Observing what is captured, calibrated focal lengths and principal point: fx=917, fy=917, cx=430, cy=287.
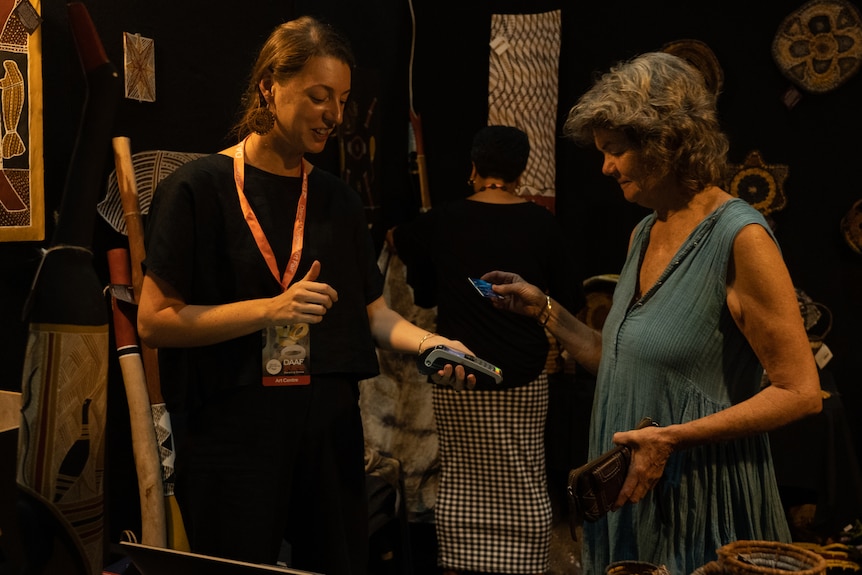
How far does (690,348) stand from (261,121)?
1080 millimetres

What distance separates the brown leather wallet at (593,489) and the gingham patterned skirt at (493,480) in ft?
7.12

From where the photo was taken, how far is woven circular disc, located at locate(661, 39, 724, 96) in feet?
15.7

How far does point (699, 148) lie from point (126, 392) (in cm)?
165

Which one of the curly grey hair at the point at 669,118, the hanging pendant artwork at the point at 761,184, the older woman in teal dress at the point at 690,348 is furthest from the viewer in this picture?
the hanging pendant artwork at the point at 761,184

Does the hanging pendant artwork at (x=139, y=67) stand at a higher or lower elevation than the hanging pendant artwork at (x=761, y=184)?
higher

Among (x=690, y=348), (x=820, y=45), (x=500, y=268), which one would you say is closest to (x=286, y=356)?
(x=690, y=348)

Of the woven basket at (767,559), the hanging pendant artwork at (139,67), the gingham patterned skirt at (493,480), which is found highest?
the hanging pendant artwork at (139,67)

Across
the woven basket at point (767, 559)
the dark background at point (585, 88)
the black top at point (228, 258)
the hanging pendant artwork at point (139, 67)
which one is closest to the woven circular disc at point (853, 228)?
the dark background at point (585, 88)

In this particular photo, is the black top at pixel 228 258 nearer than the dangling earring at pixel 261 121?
Yes

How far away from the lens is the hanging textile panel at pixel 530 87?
4.79m

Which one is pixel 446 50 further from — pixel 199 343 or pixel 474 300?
pixel 199 343

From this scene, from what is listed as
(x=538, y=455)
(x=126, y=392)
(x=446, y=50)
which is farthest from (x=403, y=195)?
(x=126, y=392)

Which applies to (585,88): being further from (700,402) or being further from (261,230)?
(700,402)

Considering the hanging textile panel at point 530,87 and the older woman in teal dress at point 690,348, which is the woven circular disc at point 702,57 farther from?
the older woman in teal dress at point 690,348
